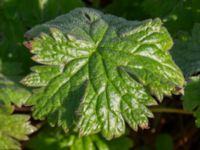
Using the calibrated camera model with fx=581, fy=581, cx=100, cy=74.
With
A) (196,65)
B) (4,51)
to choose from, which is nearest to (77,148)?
(4,51)

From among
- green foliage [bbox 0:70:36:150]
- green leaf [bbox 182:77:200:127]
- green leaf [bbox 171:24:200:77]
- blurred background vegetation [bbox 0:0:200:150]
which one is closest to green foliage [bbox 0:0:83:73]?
blurred background vegetation [bbox 0:0:200:150]

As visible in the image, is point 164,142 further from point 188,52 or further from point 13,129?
point 13,129

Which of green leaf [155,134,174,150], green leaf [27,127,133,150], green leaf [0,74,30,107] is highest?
green leaf [0,74,30,107]

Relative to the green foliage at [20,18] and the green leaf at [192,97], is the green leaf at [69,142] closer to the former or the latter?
the green foliage at [20,18]

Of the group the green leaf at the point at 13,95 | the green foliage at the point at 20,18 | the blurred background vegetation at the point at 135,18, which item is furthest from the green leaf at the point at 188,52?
the green leaf at the point at 13,95

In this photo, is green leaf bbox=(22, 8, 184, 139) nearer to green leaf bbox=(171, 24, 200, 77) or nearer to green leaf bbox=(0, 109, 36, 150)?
green leaf bbox=(171, 24, 200, 77)

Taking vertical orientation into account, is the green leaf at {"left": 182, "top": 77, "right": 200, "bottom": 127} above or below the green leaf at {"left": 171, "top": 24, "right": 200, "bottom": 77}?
below

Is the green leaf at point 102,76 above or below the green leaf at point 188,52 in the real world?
above

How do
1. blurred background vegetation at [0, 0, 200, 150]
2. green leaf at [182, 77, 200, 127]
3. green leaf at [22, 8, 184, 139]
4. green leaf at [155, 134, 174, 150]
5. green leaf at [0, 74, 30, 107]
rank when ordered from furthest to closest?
A: 1. green leaf at [155, 134, 174, 150]
2. blurred background vegetation at [0, 0, 200, 150]
3. green leaf at [0, 74, 30, 107]
4. green leaf at [182, 77, 200, 127]
5. green leaf at [22, 8, 184, 139]
